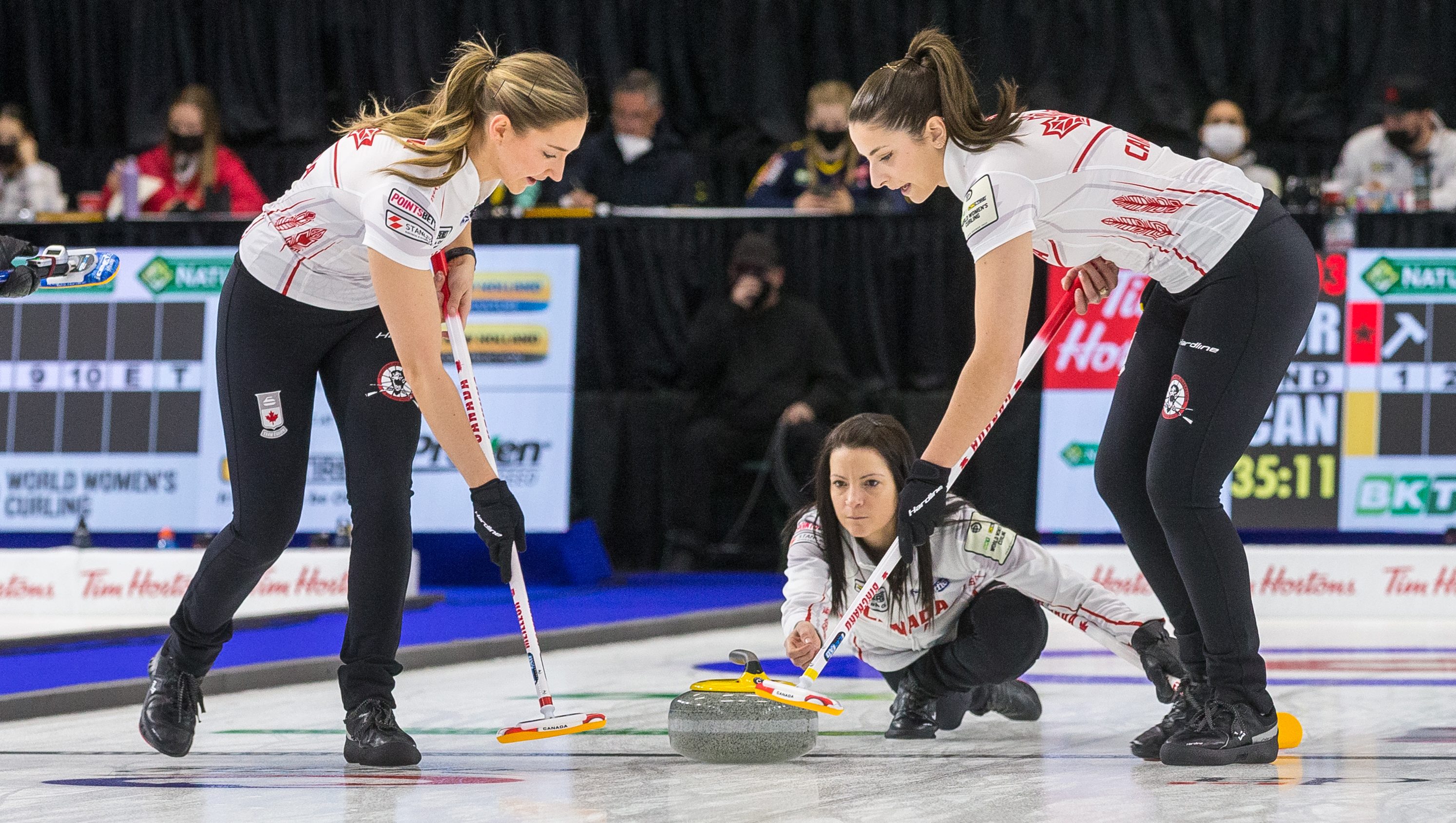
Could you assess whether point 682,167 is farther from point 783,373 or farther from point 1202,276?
point 1202,276

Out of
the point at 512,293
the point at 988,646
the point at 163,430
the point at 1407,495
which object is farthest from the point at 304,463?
the point at 1407,495

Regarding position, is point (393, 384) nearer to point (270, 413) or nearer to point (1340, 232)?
point (270, 413)

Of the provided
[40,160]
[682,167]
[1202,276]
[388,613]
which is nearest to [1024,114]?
[1202,276]

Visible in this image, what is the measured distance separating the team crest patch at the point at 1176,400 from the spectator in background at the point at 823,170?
14.4ft

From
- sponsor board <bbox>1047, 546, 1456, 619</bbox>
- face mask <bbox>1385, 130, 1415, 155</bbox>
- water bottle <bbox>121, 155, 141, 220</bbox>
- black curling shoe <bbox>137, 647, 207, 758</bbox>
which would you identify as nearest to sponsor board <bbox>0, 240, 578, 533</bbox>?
water bottle <bbox>121, 155, 141, 220</bbox>

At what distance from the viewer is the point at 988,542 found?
10.3 feet

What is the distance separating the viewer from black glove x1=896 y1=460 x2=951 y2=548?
2668 mm

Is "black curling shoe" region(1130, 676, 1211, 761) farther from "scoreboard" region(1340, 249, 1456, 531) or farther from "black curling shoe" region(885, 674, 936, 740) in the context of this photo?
"scoreboard" region(1340, 249, 1456, 531)

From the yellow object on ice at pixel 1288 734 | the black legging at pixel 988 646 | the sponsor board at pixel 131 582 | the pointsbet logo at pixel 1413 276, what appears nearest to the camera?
the yellow object on ice at pixel 1288 734

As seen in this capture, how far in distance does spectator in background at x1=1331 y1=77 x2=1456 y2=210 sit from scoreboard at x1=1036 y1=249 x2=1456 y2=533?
1215mm

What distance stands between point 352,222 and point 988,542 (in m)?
1.34

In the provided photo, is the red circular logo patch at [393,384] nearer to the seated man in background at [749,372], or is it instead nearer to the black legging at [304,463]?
the black legging at [304,463]

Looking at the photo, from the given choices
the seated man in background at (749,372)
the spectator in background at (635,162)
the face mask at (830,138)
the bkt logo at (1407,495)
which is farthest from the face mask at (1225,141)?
the spectator in background at (635,162)

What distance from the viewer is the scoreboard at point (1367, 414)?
594 cm
